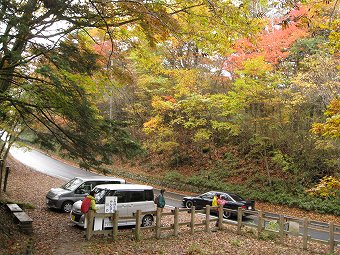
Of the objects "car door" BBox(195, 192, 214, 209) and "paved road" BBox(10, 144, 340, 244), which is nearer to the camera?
"car door" BBox(195, 192, 214, 209)

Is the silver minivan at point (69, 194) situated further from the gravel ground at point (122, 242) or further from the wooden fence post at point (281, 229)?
the wooden fence post at point (281, 229)

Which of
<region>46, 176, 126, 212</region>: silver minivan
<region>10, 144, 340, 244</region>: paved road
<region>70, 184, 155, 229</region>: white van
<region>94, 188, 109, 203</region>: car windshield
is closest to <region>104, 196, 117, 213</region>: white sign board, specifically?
<region>70, 184, 155, 229</region>: white van

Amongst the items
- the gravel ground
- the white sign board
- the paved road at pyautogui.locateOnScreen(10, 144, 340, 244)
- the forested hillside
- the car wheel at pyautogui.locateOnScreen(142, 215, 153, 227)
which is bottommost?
the paved road at pyautogui.locateOnScreen(10, 144, 340, 244)

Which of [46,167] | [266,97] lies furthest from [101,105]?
[266,97]

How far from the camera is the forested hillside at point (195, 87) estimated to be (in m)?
7.75

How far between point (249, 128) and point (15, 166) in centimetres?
2484

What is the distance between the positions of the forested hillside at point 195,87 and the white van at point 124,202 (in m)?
1.81

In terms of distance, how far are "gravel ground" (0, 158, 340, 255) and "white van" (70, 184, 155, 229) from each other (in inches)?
20.0

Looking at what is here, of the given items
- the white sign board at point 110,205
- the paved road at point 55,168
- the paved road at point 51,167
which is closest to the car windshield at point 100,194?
the white sign board at point 110,205

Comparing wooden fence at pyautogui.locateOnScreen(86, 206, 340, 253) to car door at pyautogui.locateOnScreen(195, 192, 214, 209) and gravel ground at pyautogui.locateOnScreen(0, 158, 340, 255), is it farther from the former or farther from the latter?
car door at pyautogui.locateOnScreen(195, 192, 214, 209)

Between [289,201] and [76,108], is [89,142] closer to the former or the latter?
[76,108]

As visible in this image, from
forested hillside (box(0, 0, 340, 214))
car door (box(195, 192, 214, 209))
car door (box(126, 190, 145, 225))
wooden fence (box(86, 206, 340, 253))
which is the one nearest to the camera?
forested hillside (box(0, 0, 340, 214))

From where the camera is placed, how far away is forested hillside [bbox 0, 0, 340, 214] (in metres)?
7.75

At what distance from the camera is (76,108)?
29.4 feet
